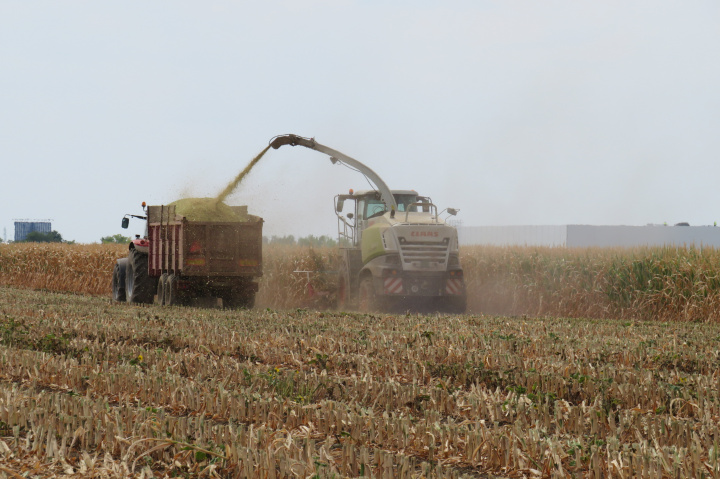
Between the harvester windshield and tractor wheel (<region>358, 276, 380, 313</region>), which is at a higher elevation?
the harvester windshield

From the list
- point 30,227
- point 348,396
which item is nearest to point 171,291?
point 348,396

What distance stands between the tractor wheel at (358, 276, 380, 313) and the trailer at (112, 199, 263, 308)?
6.50ft

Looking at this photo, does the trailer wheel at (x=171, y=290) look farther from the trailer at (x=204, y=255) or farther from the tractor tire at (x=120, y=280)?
the tractor tire at (x=120, y=280)

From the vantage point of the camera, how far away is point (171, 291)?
615 inches

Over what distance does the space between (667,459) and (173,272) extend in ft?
41.0

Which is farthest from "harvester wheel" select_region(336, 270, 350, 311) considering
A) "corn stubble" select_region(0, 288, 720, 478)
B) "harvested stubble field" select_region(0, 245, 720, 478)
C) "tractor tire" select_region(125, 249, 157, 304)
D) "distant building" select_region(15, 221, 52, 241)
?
"distant building" select_region(15, 221, 52, 241)

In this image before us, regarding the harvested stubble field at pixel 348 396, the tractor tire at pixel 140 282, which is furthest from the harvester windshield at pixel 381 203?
the tractor tire at pixel 140 282

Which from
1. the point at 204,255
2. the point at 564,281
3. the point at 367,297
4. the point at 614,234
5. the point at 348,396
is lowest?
the point at 348,396

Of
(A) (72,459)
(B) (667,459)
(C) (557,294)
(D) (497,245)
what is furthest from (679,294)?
(A) (72,459)

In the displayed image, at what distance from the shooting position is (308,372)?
7895 millimetres

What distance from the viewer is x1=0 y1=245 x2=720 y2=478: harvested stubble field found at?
455 centimetres

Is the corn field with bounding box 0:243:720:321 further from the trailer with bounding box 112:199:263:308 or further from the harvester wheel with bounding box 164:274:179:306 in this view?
the harvester wheel with bounding box 164:274:179:306

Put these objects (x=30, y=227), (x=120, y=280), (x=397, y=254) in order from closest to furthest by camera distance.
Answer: (x=397, y=254) → (x=120, y=280) → (x=30, y=227)

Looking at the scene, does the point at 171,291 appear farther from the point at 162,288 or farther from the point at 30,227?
the point at 30,227
